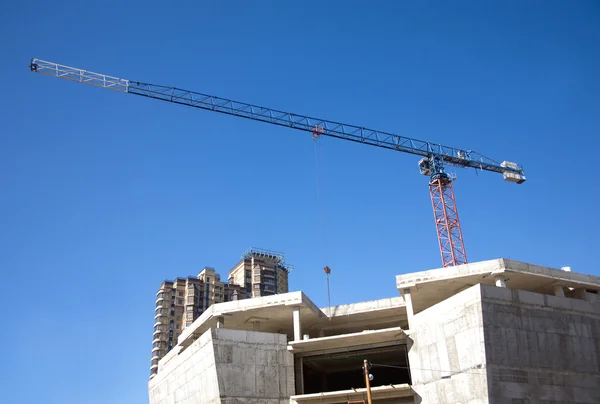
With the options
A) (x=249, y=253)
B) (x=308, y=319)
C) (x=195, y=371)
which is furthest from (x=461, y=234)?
(x=249, y=253)

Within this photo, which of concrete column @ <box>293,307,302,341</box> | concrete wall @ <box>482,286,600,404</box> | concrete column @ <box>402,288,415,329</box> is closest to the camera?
concrete wall @ <box>482,286,600,404</box>

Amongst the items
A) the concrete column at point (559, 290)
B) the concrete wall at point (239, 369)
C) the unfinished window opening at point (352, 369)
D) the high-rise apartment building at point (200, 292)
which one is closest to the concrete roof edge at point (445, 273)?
the unfinished window opening at point (352, 369)

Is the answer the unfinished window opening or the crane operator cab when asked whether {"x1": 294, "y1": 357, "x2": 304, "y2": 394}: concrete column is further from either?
the crane operator cab

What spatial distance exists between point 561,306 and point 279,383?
63.0 feet

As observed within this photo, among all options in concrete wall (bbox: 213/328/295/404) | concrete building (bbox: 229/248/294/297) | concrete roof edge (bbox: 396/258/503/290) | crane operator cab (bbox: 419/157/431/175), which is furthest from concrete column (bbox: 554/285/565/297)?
concrete building (bbox: 229/248/294/297)

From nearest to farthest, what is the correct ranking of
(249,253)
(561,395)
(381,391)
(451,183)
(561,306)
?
(561,395)
(561,306)
(381,391)
(451,183)
(249,253)

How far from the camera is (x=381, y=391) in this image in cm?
3794

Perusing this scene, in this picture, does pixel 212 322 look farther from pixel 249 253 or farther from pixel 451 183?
pixel 249 253

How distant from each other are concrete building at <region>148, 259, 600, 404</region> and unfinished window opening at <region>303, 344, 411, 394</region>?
23 centimetres

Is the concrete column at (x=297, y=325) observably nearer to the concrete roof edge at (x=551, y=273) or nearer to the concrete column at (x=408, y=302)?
the concrete column at (x=408, y=302)

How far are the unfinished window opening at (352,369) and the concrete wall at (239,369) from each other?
3748mm

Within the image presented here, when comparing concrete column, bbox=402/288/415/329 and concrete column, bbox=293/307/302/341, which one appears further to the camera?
concrete column, bbox=293/307/302/341

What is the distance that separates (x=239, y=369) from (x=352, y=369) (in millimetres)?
15509

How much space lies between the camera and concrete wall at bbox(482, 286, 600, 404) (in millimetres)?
32531
